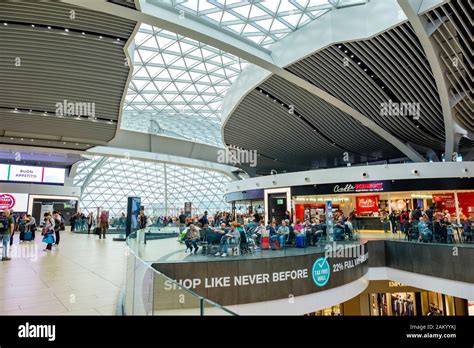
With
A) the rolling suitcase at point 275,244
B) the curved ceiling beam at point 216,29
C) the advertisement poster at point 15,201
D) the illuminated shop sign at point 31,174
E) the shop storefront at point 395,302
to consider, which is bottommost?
the shop storefront at point 395,302

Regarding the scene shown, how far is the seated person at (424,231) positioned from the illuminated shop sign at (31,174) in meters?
39.6

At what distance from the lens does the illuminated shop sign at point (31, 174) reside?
3547cm

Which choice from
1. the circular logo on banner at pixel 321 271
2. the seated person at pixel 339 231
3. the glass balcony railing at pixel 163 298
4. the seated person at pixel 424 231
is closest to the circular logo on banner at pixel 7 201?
the seated person at pixel 339 231

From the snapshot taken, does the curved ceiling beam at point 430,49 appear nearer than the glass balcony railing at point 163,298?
No

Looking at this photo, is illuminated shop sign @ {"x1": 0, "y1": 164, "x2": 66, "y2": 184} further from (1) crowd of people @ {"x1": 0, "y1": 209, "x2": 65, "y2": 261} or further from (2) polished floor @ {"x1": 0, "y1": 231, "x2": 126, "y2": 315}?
(2) polished floor @ {"x1": 0, "y1": 231, "x2": 126, "y2": 315}

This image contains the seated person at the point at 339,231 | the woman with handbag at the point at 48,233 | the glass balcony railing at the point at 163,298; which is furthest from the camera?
the seated person at the point at 339,231

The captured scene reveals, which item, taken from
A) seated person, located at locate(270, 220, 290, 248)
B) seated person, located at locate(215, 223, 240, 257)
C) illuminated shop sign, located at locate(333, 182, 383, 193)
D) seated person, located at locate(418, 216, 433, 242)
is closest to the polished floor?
seated person, located at locate(215, 223, 240, 257)

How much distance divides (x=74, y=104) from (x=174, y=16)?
10.3 m

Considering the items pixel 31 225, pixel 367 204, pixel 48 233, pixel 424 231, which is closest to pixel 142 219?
pixel 31 225

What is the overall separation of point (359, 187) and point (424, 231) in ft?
35.1

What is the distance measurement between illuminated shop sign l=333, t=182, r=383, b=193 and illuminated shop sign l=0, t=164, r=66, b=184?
33.7 m

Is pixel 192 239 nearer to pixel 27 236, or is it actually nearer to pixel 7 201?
pixel 27 236

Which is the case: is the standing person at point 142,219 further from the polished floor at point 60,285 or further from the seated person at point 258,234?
the seated person at point 258,234

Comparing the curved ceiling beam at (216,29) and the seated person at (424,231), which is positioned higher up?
the curved ceiling beam at (216,29)
